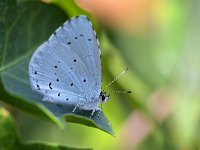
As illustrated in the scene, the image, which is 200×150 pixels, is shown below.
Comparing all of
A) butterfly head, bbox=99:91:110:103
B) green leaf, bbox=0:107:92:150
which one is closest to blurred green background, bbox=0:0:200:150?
butterfly head, bbox=99:91:110:103

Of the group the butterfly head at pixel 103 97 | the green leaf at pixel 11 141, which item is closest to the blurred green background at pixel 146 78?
the butterfly head at pixel 103 97

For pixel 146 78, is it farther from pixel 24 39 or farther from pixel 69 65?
pixel 24 39

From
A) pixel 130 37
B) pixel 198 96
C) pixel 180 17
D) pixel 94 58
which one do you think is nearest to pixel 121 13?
pixel 130 37

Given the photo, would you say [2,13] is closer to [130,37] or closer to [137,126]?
[137,126]

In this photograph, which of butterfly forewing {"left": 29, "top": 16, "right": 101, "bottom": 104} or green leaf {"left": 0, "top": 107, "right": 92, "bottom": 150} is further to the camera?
butterfly forewing {"left": 29, "top": 16, "right": 101, "bottom": 104}

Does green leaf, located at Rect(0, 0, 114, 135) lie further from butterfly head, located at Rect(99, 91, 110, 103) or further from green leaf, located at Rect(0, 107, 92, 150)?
butterfly head, located at Rect(99, 91, 110, 103)

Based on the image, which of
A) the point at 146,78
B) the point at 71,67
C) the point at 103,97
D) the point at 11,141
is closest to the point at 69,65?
the point at 71,67

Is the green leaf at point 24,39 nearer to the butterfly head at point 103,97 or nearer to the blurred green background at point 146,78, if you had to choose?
the blurred green background at point 146,78
